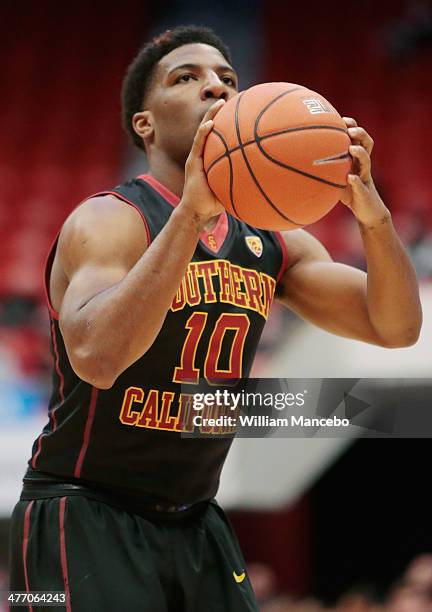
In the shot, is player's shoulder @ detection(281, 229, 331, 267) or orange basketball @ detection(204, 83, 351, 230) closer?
orange basketball @ detection(204, 83, 351, 230)

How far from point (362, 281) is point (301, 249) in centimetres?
31

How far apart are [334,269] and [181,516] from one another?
1142mm

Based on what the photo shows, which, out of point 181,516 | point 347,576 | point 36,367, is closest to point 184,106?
point 181,516

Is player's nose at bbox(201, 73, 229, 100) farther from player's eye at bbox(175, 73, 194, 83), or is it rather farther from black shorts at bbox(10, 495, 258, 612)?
black shorts at bbox(10, 495, 258, 612)

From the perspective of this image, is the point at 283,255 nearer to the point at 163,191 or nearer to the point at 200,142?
the point at 163,191

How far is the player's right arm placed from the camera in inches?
113

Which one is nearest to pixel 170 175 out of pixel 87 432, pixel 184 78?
pixel 184 78

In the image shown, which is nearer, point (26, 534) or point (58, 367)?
point (26, 534)

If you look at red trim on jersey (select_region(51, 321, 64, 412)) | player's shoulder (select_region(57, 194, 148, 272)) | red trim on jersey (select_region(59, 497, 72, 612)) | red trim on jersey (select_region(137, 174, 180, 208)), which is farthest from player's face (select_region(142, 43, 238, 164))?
red trim on jersey (select_region(59, 497, 72, 612))

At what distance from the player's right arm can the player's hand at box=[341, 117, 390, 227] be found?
0.44m

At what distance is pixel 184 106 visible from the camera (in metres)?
3.59

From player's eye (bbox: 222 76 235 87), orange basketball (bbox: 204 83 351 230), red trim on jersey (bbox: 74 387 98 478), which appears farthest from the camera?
player's eye (bbox: 222 76 235 87)

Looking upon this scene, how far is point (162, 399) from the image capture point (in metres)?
3.37

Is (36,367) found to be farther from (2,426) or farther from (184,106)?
(184,106)
